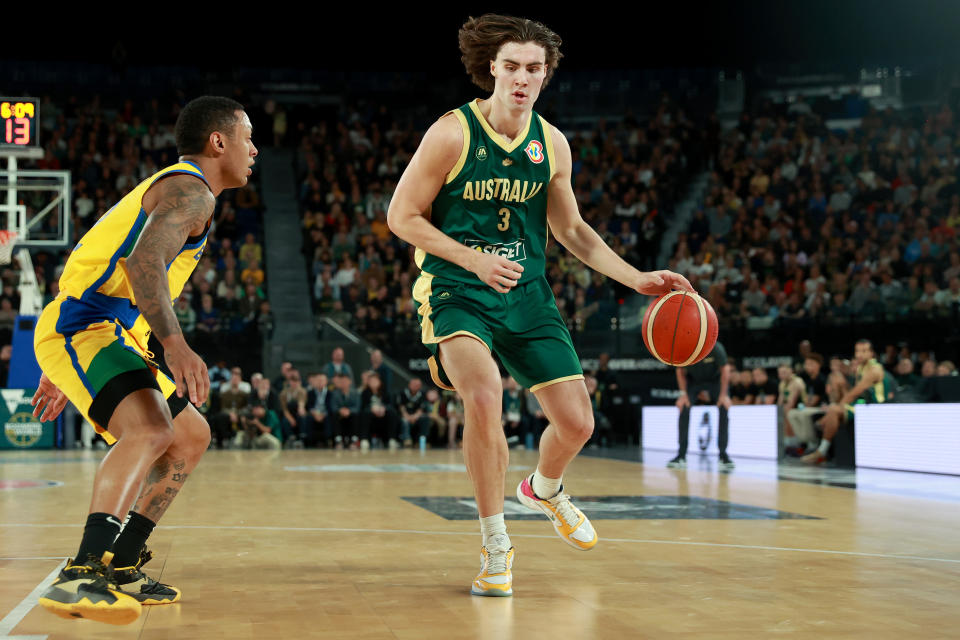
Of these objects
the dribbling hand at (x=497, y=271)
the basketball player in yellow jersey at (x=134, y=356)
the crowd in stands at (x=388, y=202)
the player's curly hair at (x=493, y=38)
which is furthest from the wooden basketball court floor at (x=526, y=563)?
the crowd in stands at (x=388, y=202)

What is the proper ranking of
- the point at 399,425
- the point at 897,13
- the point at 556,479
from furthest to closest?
the point at 897,13, the point at 399,425, the point at 556,479

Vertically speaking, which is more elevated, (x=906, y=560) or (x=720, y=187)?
(x=720, y=187)

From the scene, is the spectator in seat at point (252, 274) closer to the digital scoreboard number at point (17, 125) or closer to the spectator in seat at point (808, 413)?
the digital scoreboard number at point (17, 125)

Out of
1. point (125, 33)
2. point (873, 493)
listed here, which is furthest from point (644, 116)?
point (873, 493)

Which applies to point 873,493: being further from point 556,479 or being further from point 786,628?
point 786,628

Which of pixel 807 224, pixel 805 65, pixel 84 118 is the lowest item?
pixel 807 224

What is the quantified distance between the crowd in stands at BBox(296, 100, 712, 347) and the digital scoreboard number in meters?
6.40

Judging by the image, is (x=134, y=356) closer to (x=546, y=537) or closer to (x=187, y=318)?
(x=546, y=537)

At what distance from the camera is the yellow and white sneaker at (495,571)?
12.7 ft

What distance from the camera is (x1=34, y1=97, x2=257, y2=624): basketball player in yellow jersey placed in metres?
3.18

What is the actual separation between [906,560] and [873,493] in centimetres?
400

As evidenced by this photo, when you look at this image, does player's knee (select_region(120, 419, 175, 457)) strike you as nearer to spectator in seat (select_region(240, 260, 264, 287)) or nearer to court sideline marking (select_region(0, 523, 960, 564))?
court sideline marking (select_region(0, 523, 960, 564))

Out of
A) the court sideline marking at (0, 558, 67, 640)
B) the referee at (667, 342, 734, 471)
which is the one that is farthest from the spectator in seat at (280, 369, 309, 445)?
the court sideline marking at (0, 558, 67, 640)

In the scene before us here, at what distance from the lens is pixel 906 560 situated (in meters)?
4.82
